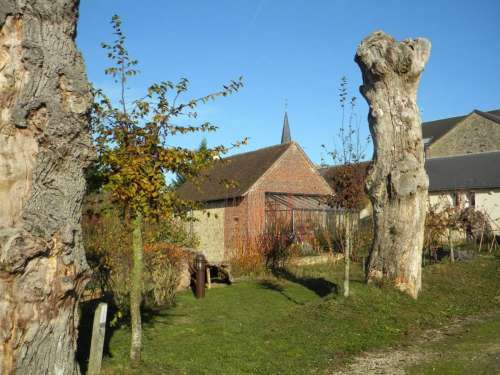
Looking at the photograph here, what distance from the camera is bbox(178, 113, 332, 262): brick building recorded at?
75.7 feet

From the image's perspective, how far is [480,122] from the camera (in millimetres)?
35000

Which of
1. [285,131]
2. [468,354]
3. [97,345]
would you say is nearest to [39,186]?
[97,345]

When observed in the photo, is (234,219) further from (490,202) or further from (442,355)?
(442,355)

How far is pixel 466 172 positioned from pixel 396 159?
18763mm

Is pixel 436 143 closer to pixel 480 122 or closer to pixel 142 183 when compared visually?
pixel 480 122

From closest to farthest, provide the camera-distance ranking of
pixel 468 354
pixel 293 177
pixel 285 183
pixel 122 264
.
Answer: pixel 468 354, pixel 122 264, pixel 285 183, pixel 293 177

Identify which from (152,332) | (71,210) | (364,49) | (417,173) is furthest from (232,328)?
(364,49)

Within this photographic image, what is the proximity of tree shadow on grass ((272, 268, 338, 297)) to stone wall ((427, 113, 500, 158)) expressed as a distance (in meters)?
23.7

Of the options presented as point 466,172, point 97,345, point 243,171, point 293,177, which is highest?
point 466,172

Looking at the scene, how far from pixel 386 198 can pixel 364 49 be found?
3739 mm

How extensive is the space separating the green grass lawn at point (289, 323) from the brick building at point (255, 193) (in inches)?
328

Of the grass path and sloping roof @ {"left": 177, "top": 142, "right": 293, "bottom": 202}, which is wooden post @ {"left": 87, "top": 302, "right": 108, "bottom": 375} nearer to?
the grass path

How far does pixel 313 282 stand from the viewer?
14.4 m

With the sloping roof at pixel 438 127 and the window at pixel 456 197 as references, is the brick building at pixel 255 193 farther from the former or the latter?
the sloping roof at pixel 438 127
